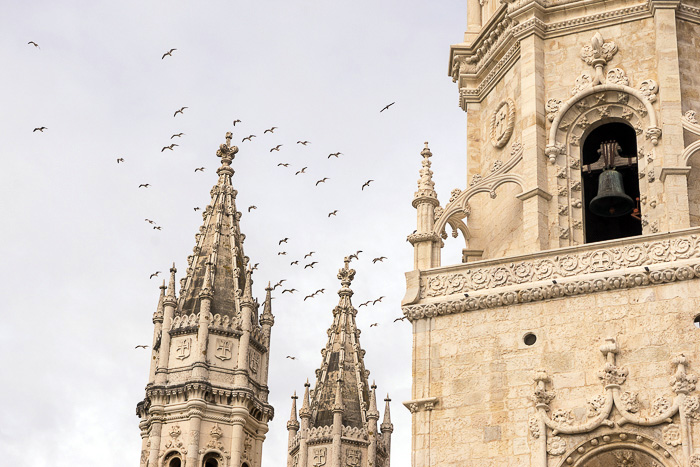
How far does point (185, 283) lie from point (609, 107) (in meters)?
15.8

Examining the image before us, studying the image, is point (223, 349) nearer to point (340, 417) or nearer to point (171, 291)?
point (171, 291)

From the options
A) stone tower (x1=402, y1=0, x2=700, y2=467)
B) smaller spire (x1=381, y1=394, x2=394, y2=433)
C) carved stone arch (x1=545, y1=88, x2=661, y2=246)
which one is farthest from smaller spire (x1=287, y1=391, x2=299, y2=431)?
carved stone arch (x1=545, y1=88, x2=661, y2=246)

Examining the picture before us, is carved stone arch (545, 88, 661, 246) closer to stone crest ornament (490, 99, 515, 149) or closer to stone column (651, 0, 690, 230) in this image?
stone column (651, 0, 690, 230)

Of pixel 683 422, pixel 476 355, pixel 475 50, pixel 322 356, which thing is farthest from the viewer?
pixel 322 356

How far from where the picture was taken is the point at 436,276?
32.8 meters

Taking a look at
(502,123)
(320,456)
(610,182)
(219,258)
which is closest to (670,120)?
(610,182)

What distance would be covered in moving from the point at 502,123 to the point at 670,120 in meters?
3.91

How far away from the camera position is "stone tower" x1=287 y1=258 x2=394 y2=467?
155ft

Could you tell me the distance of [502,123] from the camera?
35531mm

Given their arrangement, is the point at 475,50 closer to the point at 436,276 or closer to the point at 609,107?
the point at 609,107

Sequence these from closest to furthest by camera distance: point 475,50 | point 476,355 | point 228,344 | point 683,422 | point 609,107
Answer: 1. point 683,422
2. point 476,355
3. point 609,107
4. point 475,50
5. point 228,344

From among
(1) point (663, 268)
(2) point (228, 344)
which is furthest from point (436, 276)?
(2) point (228, 344)

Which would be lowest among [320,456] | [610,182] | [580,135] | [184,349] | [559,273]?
[559,273]

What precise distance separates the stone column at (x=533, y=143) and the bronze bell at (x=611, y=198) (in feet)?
3.25
